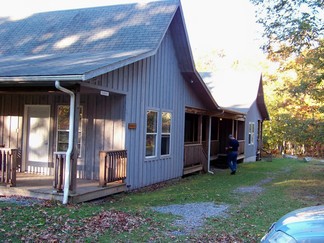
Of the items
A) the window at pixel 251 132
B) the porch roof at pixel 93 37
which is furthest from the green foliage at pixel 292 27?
the window at pixel 251 132

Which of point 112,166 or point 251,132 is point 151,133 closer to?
point 112,166

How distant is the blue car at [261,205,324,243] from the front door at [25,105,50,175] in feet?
30.6

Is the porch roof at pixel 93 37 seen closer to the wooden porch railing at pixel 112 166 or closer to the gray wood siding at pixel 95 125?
the gray wood siding at pixel 95 125

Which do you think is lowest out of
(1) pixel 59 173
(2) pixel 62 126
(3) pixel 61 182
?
(3) pixel 61 182

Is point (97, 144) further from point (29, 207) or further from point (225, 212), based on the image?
point (225, 212)

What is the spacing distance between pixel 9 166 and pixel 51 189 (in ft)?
4.19

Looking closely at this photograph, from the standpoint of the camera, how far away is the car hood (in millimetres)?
3687

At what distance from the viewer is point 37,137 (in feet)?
40.5

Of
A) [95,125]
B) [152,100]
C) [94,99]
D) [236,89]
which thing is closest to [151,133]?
[152,100]

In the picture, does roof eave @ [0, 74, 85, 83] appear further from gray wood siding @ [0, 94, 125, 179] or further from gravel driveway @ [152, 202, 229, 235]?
gravel driveway @ [152, 202, 229, 235]

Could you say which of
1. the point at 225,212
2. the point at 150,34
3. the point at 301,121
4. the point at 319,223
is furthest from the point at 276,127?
the point at 319,223

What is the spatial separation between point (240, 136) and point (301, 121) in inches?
445

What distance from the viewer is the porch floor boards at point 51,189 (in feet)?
29.5

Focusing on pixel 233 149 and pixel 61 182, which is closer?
pixel 61 182
